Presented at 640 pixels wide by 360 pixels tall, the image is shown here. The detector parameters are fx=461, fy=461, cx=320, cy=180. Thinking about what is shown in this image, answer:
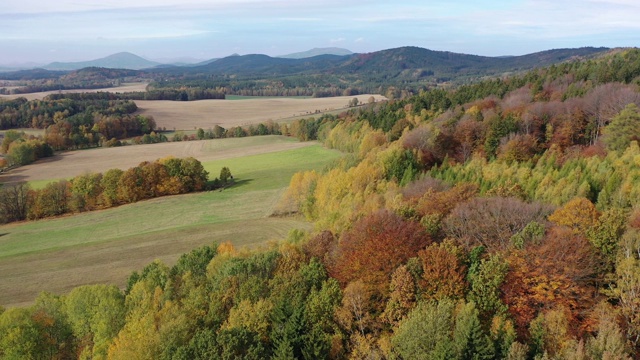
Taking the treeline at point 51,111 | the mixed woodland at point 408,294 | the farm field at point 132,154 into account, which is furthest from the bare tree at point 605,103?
the treeline at point 51,111

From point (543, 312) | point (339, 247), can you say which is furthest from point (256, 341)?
point (543, 312)

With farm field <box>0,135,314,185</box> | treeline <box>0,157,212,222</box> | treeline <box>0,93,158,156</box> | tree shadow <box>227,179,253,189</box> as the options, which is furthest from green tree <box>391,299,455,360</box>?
treeline <box>0,93,158,156</box>

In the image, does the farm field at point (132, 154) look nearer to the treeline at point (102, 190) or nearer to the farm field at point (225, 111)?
the treeline at point (102, 190)

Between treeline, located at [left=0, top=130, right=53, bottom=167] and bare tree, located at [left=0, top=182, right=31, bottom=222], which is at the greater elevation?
treeline, located at [left=0, top=130, right=53, bottom=167]

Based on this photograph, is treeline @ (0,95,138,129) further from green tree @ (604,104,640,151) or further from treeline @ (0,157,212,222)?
green tree @ (604,104,640,151)

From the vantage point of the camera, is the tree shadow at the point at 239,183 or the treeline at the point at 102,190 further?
the tree shadow at the point at 239,183

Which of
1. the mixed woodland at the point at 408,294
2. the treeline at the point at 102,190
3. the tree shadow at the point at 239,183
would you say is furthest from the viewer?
the tree shadow at the point at 239,183
